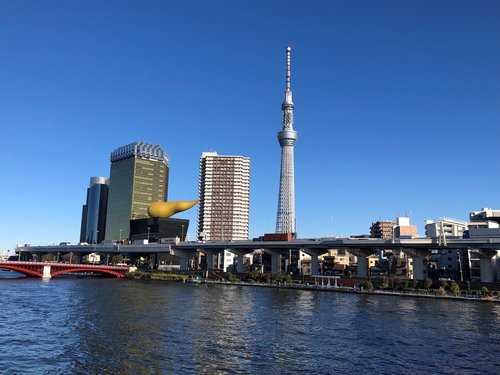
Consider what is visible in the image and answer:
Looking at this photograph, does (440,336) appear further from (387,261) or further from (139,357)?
(387,261)

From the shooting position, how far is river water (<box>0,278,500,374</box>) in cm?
2916

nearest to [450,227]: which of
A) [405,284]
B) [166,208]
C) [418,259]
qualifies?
[418,259]

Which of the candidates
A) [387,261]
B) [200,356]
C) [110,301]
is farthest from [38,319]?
[387,261]

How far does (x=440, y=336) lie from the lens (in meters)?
40.3

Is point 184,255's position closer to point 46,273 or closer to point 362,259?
point 46,273

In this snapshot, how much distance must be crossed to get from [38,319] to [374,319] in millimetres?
37111

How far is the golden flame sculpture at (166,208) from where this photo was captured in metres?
186

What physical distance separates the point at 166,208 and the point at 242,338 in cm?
15302

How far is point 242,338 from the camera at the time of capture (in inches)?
1487

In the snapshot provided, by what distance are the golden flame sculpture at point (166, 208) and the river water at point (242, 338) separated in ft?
405

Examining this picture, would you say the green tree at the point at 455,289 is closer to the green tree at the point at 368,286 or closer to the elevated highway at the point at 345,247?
the elevated highway at the point at 345,247

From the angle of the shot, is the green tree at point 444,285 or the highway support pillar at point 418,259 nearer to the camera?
the green tree at point 444,285

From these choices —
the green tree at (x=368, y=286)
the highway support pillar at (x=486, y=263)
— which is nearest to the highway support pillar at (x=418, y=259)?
the highway support pillar at (x=486, y=263)

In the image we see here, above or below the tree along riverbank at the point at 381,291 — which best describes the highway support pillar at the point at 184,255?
above
